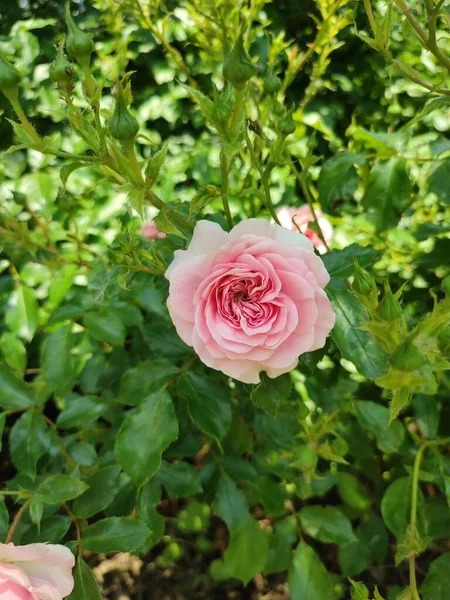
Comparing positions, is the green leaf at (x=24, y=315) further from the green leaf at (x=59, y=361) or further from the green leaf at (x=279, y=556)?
the green leaf at (x=279, y=556)

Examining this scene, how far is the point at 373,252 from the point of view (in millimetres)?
793

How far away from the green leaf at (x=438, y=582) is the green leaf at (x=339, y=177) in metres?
0.64

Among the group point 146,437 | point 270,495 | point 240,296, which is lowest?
point 270,495

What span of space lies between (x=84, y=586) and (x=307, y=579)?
43 centimetres

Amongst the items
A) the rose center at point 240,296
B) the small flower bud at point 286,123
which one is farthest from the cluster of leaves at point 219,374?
the rose center at point 240,296

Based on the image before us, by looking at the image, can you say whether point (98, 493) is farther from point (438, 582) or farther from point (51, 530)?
point (438, 582)

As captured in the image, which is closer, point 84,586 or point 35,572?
point 35,572

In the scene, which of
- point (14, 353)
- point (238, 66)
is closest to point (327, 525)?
point (14, 353)

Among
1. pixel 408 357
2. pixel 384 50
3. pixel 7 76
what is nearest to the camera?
pixel 408 357

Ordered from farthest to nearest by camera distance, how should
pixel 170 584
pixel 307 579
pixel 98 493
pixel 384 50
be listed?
pixel 170 584 < pixel 307 579 < pixel 98 493 < pixel 384 50

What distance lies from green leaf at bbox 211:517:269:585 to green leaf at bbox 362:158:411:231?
0.62m

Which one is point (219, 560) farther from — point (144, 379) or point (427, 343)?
point (427, 343)

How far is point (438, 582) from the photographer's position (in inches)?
37.0

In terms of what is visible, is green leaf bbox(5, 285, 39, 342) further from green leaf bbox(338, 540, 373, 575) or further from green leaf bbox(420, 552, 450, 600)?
green leaf bbox(420, 552, 450, 600)
